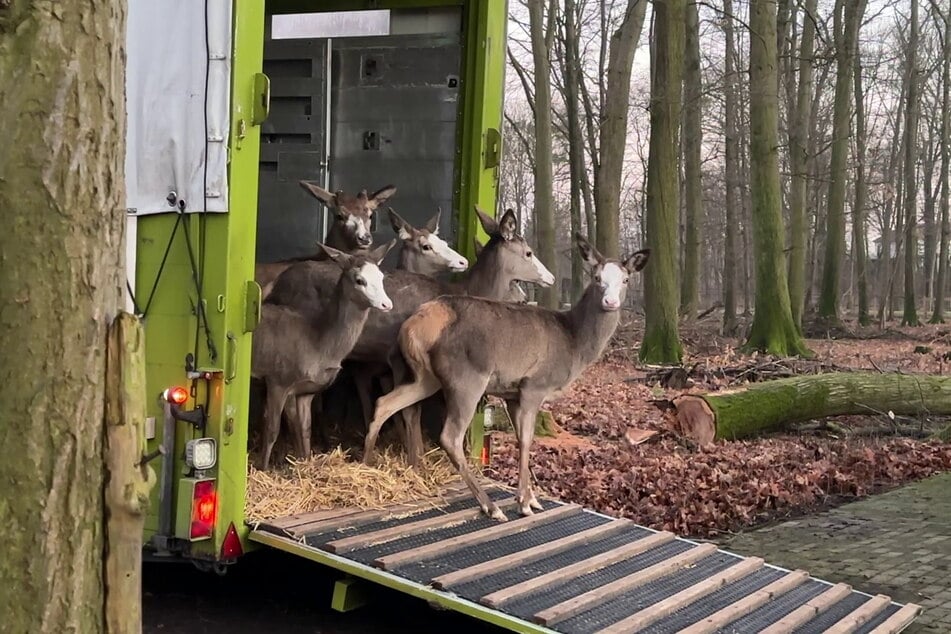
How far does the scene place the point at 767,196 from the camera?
1867 centimetres

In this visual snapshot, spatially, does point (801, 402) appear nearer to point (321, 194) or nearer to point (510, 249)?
point (510, 249)

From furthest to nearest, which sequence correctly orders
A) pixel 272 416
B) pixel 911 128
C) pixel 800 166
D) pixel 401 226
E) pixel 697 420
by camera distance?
1. pixel 911 128
2. pixel 800 166
3. pixel 697 420
4. pixel 401 226
5. pixel 272 416

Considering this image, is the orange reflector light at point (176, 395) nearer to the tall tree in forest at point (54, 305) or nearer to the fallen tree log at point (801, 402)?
the tall tree in forest at point (54, 305)

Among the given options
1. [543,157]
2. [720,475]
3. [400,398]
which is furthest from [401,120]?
[543,157]

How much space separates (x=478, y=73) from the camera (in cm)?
686

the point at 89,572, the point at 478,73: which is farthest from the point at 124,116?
the point at 478,73

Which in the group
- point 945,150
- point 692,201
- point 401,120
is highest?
point 945,150

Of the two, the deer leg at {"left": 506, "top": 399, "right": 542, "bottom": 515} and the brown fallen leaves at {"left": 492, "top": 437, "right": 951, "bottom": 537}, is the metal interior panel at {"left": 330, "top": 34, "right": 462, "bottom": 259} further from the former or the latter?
the brown fallen leaves at {"left": 492, "top": 437, "right": 951, "bottom": 537}

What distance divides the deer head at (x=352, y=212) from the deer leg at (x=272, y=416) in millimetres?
1229

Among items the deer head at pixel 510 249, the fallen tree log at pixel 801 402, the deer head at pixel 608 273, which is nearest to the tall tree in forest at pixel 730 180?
the fallen tree log at pixel 801 402

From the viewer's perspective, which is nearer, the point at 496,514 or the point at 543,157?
the point at 496,514

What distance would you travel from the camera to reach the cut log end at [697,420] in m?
10.9

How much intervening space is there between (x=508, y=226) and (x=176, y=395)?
9.20 ft

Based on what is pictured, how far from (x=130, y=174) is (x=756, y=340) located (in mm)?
15040
